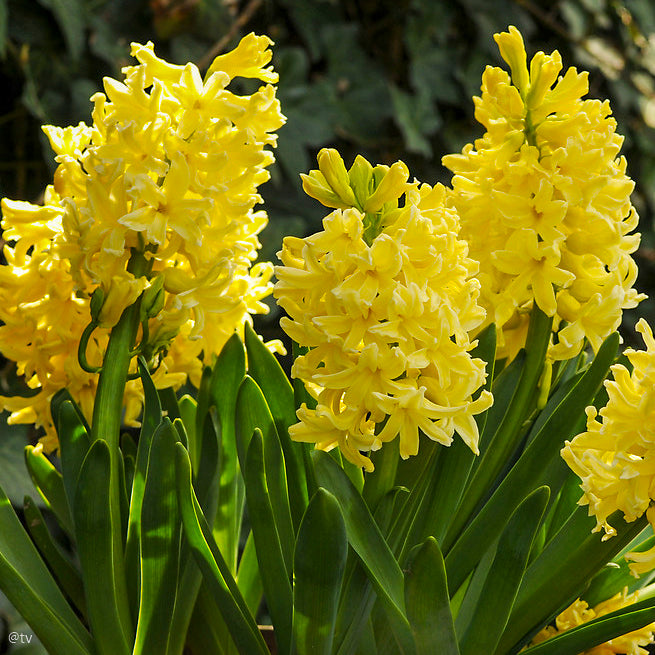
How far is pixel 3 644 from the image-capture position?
107 cm

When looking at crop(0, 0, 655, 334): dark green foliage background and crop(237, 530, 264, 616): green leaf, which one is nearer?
crop(237, 530, 264, 616): green leaf

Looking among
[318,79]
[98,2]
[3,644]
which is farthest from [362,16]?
[3,644]

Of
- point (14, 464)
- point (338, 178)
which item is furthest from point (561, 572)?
point (14, 464)

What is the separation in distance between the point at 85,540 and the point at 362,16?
4.52 feet

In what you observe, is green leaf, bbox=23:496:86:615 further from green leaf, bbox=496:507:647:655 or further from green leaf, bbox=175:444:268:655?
green leaf, bbox=496:507:647:655

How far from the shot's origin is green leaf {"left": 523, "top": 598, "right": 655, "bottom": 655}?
0.42m

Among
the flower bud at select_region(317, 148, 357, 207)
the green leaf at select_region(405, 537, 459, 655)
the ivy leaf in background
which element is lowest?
the ivy leaf in background

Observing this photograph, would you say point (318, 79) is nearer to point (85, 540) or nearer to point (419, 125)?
point (419, 125)

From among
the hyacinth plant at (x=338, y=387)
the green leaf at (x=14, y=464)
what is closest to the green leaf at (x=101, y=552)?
the hyacinth plant at (x=338, y=387)

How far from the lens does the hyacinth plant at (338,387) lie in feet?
1.29

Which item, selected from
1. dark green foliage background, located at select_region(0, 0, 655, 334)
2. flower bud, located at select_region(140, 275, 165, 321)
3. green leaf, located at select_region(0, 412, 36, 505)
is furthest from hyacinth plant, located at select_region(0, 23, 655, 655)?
dark green foliage background, located at select_region(0, 0, 655, 334)

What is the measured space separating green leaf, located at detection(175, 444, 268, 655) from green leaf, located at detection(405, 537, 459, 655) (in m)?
0.09

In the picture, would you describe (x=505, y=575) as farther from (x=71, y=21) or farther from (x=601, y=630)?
(x=71, y=21)

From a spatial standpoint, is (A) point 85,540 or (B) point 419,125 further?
(B) point 419,125
